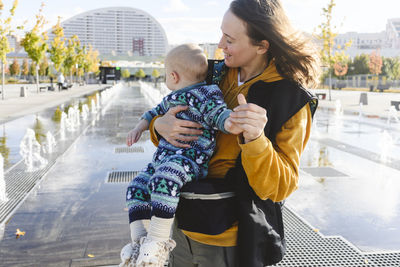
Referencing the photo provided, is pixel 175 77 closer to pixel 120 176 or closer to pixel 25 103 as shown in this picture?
pixel 120 176

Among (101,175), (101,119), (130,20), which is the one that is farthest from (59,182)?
(130,20)

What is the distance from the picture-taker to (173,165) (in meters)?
1.55

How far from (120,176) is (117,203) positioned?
138 cm

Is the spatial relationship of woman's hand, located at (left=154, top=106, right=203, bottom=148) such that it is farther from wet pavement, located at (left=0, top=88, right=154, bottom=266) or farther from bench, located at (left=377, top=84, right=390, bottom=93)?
bench, located at (left=377, top=84, right=390, bottom=93)

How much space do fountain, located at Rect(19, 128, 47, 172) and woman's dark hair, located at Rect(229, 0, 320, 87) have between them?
6238 mm

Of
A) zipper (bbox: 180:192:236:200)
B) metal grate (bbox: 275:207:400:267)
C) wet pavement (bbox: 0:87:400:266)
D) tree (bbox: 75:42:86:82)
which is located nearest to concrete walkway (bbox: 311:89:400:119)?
wet pavement (bbox: 0:87:400:266)

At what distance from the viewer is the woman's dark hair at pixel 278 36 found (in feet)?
4.93

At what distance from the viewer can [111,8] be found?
182m

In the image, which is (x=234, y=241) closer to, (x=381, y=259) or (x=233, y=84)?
(x=233, y=84)

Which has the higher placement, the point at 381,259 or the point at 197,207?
the point at 197,207

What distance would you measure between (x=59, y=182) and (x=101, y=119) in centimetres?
849

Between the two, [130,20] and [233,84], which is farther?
[130,20]

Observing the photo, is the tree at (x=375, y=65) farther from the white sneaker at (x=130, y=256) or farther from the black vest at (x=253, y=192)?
the white sneaker at (x=130, y=256)

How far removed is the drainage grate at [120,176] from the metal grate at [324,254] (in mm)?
2992
